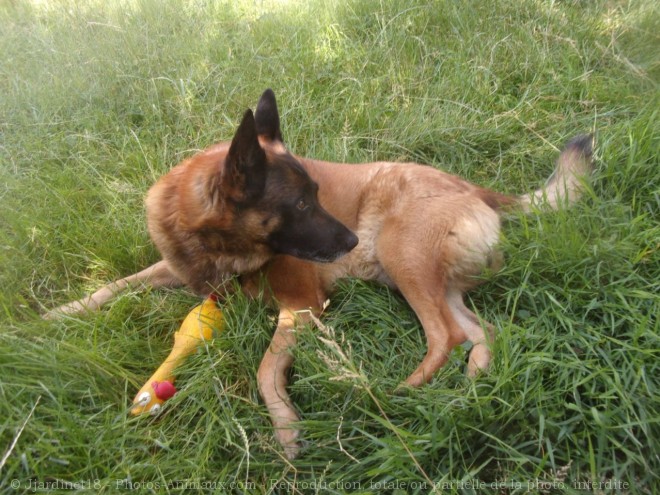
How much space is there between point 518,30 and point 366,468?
3.91 metres

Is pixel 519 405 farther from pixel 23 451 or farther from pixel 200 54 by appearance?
pixel 200 54

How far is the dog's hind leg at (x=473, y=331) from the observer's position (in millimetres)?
2128

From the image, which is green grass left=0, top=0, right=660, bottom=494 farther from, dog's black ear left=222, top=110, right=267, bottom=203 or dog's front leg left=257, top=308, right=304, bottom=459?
dog's black ear left=222, top=110, right=267, bottom=203

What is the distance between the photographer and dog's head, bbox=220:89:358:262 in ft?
7.19

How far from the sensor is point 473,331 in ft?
8.00

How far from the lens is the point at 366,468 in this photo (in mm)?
1737

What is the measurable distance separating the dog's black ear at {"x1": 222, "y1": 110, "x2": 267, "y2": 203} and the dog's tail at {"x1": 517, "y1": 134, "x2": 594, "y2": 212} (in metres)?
1.53

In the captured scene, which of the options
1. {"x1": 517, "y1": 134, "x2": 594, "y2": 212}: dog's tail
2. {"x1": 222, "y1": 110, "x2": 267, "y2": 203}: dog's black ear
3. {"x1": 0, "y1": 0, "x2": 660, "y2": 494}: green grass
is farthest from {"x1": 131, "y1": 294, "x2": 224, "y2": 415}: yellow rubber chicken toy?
{"x1": 517, "y1": 134, "x2": 594, "y2": 212}: dog's tail

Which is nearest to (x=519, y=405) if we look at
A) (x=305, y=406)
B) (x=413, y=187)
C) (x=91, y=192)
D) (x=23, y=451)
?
(x=305, y=406)

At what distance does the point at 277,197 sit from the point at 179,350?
913 millimetres

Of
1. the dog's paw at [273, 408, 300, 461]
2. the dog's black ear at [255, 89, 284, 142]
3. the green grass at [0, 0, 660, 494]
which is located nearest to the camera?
the green grass at [0, 0, 660, 494]

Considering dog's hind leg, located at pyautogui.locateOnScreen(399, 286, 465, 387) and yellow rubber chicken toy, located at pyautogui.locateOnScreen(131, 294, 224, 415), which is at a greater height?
yellow rubber chicken toy, located at pyautogui.locateOnScreen(131, 294, 224, 415)

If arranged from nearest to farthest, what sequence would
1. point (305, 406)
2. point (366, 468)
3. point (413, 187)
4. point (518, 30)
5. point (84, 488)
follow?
1. point (84, 488)
2. point (366, 468)
3. point (305, 406)
4. point (413, 187)
5. point (518, 30)

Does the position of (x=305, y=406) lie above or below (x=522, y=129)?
below
